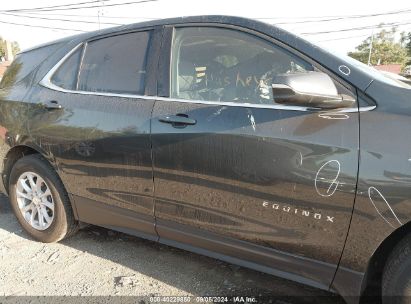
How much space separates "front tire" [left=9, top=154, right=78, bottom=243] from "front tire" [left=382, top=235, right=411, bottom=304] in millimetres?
2360

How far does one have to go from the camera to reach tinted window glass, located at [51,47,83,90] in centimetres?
295

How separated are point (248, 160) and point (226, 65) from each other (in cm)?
64

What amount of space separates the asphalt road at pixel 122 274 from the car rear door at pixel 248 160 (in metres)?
0.37

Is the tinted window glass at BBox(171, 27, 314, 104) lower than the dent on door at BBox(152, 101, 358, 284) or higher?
higher

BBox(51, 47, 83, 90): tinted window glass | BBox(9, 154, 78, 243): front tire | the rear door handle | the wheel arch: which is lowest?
BBox(9, 154, 78, 243): front tire

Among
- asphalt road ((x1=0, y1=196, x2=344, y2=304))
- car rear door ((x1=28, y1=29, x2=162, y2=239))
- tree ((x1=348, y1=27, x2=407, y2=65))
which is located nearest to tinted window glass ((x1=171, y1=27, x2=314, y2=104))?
car rear door ((x1=28, y1=29, x2=162, y2=239))

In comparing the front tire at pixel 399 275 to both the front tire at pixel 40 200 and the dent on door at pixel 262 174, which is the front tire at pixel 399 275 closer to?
the dent on door at pixel 262 174

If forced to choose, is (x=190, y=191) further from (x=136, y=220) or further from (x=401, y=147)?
(x=401, y=147)

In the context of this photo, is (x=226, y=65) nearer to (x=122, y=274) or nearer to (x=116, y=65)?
(x=116, y=65)

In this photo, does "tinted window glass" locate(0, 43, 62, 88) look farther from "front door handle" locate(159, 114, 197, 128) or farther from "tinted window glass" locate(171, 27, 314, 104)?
"front door handle" locate(159, 114, 197, 128)

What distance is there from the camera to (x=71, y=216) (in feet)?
10.3

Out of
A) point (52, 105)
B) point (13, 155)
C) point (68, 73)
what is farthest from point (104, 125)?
point (13, 155)

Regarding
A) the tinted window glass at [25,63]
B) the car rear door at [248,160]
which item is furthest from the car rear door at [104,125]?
the tinted window glass at [25,63]

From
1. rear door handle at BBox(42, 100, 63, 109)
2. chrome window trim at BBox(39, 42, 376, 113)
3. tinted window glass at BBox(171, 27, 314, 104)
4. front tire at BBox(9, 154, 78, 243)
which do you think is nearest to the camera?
chrome window trim at BBox(39, 42, 376, 113)
